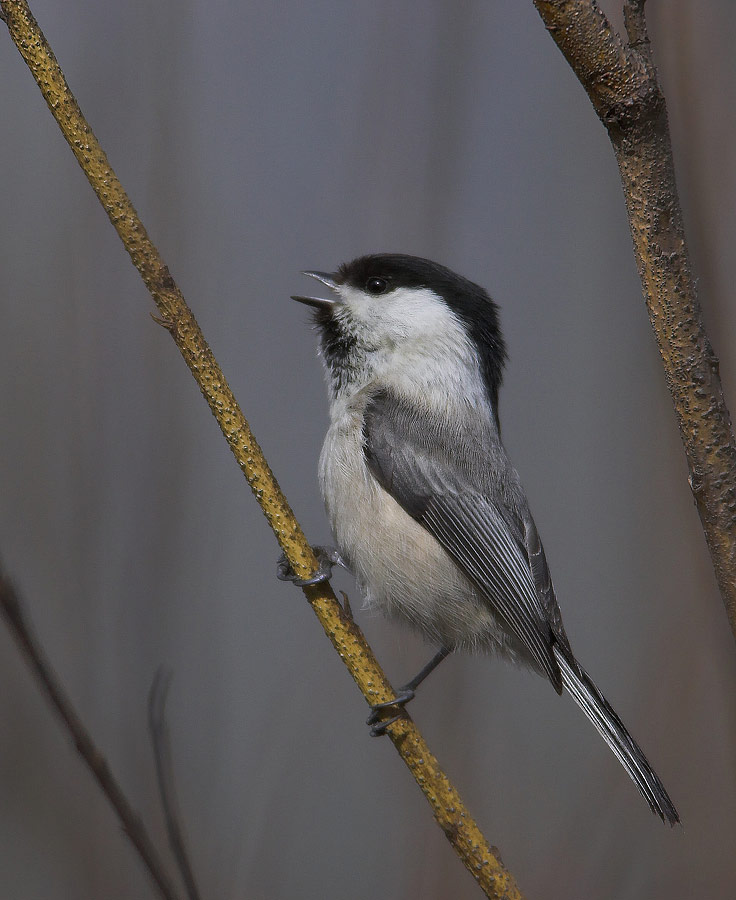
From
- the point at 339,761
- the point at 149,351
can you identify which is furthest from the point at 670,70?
the point at 339,761

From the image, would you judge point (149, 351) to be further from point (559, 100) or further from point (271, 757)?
point (559, 100)

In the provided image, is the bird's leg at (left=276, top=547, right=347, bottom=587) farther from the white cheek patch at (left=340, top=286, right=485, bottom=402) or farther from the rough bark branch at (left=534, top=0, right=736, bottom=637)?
the rough bark branch at (left=534, top=0, right=736, bottom=637)

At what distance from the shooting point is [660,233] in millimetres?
633

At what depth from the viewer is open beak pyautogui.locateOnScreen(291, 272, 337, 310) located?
4.27ft

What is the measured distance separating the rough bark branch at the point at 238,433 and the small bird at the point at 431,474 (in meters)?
0.29

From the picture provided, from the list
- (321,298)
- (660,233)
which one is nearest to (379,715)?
(660,233)

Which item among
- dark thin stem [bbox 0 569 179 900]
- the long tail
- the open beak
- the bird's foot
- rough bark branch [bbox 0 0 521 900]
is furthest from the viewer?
the open beak

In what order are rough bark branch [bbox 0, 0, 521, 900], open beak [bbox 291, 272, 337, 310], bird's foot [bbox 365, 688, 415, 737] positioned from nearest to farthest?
1. rough bark branch [bbox 0, 0, 521, 900]
2. bird's foot [bbox 365, 688, 415, 737]
3. open beak [bbox 291, 272, 337, 310]

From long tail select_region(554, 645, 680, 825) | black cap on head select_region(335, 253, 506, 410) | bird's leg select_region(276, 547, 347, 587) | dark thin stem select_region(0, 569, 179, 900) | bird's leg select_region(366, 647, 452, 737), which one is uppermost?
black cap on head select_region(335, 253, 506, 410)

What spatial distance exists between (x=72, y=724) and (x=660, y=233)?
22.3 inches

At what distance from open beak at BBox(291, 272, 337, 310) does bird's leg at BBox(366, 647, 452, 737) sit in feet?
1.94

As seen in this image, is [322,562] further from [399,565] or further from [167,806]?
[167,806]

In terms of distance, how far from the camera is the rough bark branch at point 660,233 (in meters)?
0.60

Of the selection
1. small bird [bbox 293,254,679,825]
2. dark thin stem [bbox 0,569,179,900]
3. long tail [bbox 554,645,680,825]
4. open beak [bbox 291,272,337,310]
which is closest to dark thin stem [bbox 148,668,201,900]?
dark thin stem [bbox 0,569,179,900]
